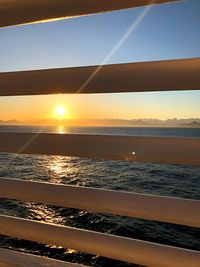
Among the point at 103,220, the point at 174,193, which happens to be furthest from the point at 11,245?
the point at 174,193

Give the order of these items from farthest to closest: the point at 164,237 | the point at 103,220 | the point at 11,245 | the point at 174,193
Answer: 1. the point at 174,193
2. the point at 103,220
3. the point at 164,237
4. the point at 11,245

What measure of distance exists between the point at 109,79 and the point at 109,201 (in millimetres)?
327

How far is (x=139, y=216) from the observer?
32.2 inches

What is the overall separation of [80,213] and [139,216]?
30.7 m

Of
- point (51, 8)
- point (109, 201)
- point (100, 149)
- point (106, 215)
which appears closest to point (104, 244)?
point (109, 201)

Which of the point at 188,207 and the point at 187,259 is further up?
the point at 188,207

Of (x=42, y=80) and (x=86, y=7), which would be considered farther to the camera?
(x=42, y=80)

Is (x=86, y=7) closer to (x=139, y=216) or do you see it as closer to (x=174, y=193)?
(x=139, y=216)

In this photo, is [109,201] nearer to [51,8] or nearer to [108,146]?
[108,146]

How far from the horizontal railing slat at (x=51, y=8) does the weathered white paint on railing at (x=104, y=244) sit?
0.61 metres

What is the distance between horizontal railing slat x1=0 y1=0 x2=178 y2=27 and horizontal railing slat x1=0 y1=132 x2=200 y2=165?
317 millimetres

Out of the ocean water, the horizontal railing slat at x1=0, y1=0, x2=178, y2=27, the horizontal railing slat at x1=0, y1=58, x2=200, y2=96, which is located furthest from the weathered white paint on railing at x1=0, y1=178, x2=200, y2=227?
the ocean water

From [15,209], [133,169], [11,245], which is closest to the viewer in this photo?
[11,245]

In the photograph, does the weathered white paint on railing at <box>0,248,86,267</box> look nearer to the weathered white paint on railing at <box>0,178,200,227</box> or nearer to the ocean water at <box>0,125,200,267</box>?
the weathered white paint on railing at <box>0,178,200,227</box>
